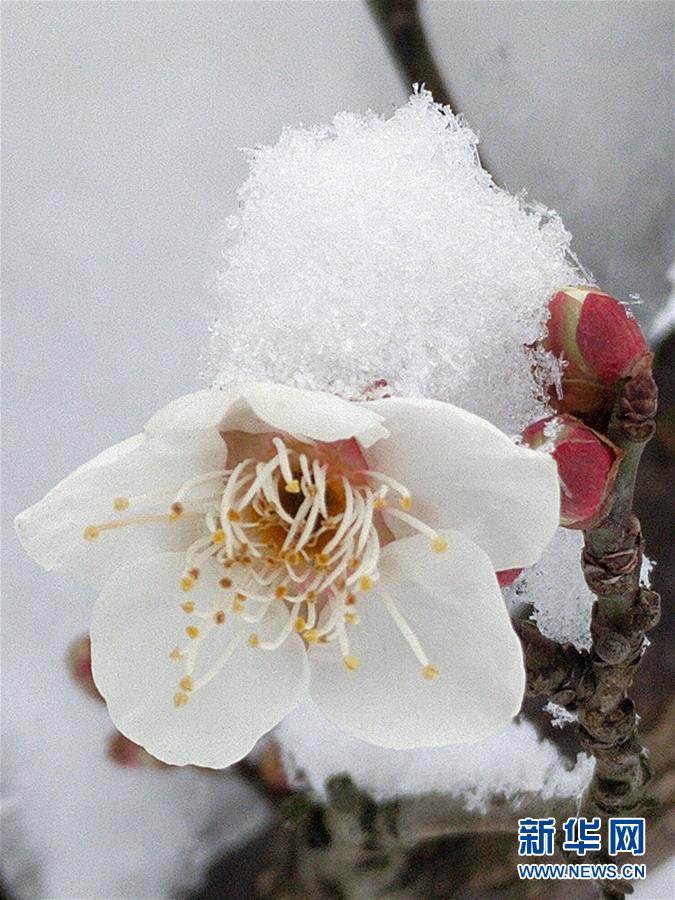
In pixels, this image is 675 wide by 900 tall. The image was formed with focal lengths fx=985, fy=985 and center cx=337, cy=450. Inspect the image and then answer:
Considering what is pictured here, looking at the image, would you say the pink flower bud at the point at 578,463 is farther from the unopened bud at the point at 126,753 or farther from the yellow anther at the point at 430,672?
the unopened bud at the point at 126,753

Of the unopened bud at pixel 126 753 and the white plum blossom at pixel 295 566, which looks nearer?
the white plum blossom at pixel 295 566

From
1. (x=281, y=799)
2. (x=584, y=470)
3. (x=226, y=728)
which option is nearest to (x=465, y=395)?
(x=584, y=470)

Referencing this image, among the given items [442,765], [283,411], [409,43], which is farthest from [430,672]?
[409,43]

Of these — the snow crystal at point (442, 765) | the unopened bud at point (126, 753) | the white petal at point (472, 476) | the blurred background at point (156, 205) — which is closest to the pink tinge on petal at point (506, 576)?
the white petal at point (472, 476)

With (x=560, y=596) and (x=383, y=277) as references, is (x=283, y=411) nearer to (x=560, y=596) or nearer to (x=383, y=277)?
(x=383, y=277)

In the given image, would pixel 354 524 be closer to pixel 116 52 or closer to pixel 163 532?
pixel 163 532

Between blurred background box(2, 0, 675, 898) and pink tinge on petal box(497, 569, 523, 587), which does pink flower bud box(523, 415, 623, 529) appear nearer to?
pink tinge on petal box(497, 569, 523, 587)
